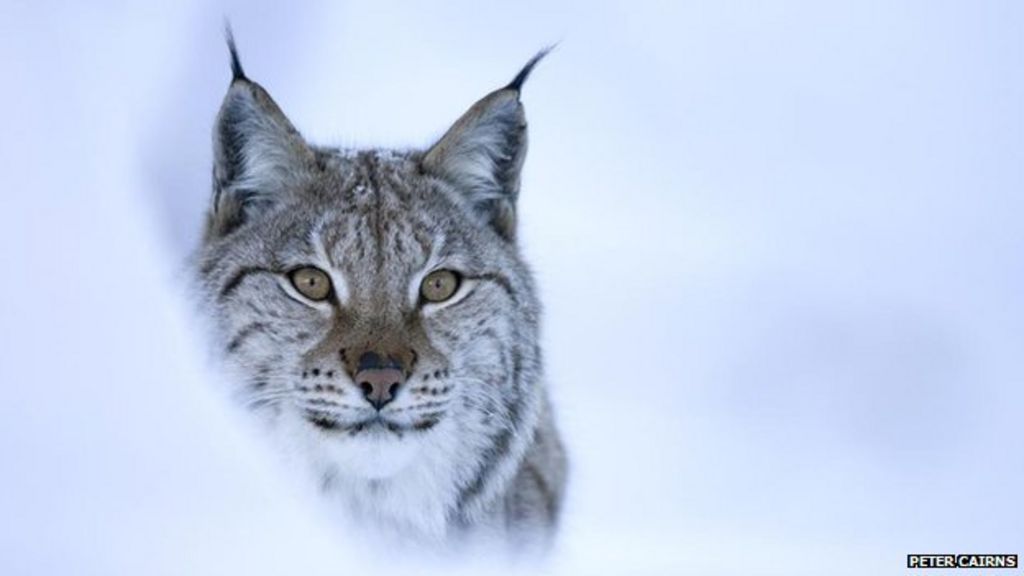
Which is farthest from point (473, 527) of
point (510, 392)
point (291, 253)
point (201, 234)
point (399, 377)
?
point (201, 234)

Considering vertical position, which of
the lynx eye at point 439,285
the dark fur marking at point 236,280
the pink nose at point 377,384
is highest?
the dark fur marking at point 236,280

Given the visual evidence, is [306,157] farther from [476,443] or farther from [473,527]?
[473,527]

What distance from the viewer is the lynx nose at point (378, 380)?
1996mm

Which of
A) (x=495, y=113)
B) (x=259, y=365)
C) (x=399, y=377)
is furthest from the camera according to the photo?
(x=495, y=113)

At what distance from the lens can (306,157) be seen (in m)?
→ 2.27

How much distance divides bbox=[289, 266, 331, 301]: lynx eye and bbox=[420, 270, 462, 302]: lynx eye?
0.62 feet

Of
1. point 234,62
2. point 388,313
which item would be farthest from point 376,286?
point 234,62

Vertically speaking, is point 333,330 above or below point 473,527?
above

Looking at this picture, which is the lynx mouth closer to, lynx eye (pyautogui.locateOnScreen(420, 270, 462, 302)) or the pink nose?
the pink nose

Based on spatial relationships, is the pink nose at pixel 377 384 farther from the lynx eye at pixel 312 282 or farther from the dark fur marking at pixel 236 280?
the dark fur marking at pixel 236 280

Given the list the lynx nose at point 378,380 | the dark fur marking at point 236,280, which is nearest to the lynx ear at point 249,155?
the dark fur marking at point 236,280

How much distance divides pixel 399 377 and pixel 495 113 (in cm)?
62

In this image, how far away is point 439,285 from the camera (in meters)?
2.21

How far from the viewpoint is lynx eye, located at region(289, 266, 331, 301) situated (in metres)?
2.15
